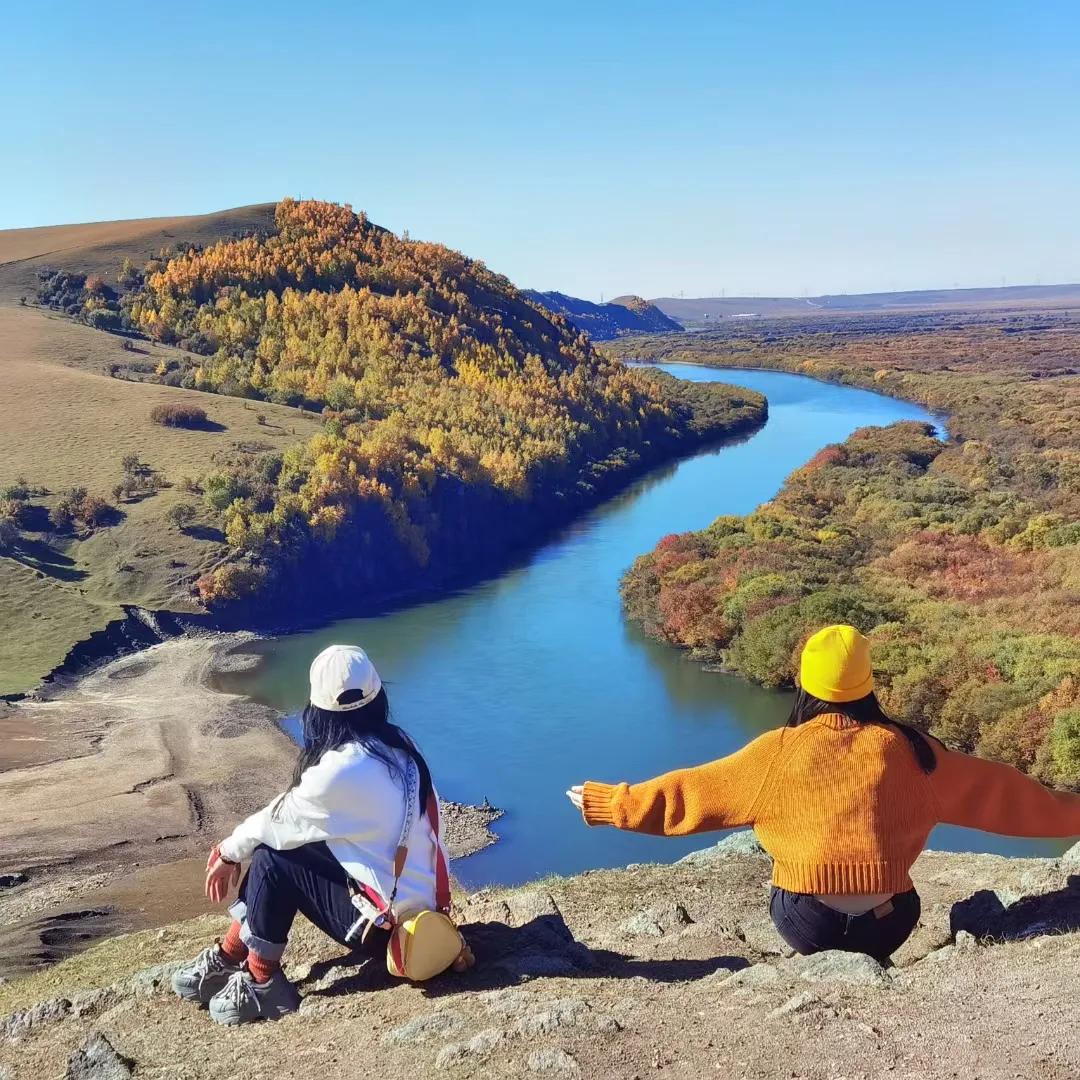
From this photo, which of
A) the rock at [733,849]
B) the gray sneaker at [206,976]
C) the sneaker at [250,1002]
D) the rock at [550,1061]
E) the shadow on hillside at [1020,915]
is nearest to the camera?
the rock at [550,1061]

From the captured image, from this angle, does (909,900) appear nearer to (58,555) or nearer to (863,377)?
(58,555)

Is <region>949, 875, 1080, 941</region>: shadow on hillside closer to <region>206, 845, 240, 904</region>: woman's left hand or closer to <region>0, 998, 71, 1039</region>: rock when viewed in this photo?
<region>206, 845, 240, 904</region>: woman's left hand

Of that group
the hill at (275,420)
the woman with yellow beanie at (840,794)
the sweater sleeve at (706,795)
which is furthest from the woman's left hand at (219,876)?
the hill at (275,420)

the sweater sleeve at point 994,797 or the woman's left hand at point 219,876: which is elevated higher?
the sweater sleeve at point 994,797

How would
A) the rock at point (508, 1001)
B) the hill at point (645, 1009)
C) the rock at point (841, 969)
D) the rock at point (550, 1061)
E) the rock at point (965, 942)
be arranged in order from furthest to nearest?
the rock at point (965, 942)
the rock at point (508, 1001)
the rock at point (841, 969)
the rock at point (550, 1061)
the hill at point (645, 1009)

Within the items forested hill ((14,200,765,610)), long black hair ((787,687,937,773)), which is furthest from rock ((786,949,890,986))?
forested hill ((14,200,765,610))

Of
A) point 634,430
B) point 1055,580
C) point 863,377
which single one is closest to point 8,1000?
point 1055,580

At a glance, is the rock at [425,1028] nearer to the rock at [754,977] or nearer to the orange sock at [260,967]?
the orange sock at [260,967]
